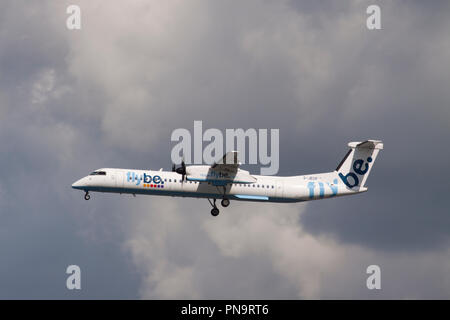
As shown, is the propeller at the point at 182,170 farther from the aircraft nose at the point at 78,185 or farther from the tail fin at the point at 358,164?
the tail fin at the point at 358,164

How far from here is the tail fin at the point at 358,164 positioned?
52.1 metres

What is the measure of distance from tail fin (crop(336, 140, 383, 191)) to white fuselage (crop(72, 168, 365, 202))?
52cm

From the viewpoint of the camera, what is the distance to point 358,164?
52.4 m

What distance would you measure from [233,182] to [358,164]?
9451 millimetres

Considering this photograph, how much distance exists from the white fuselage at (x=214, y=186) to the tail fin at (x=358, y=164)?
1.71ft

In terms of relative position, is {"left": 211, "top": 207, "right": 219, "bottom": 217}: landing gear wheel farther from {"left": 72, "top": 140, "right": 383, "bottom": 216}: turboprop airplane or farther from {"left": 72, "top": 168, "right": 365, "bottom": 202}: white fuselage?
{"left": 72, "top": 168, "right": 365, "bottom": 202}: white fuselage

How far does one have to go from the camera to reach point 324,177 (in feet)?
170

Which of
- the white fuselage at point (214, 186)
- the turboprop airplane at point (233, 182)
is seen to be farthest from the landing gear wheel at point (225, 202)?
the white fuselage at point (214, 186)

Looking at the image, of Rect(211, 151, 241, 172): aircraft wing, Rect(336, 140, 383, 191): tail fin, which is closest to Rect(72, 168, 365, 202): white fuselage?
Rect(336, 140, 383, 191): tail fin
